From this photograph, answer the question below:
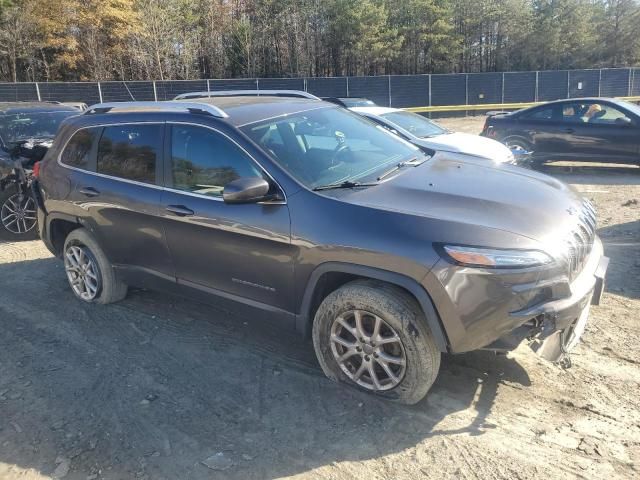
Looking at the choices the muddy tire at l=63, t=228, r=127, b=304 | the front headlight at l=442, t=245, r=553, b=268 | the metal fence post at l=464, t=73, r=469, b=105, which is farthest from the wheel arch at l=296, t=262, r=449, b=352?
the metal fence post at l=464, t=73, r=469, b=105

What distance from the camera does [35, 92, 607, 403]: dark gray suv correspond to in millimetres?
2965

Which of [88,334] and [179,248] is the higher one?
[179,248]

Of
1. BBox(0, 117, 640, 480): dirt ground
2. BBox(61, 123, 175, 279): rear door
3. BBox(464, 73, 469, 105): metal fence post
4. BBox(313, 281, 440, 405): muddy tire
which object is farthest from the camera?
BBox(464, 73, 469, 105): metal fence post

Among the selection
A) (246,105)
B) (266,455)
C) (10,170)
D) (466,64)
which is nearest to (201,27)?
(466,64)

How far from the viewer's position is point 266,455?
297 centimetres

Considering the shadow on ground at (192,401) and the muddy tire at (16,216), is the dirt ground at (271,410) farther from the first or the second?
the muddy tire at (16,216)

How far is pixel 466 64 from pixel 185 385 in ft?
137

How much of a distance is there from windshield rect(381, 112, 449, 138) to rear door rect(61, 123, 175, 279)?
18.1 feet

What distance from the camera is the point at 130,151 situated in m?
4.41

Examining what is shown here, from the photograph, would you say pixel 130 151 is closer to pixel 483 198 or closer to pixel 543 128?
pixel 483 198

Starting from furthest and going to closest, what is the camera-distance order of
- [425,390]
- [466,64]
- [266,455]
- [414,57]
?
1. [466,64]
2. [414,57]
3. [425,390]
4. [266,455]

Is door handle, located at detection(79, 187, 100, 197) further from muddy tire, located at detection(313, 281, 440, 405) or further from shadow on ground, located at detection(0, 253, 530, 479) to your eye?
muddy tire, located at detection(313, 281, 440, 405)

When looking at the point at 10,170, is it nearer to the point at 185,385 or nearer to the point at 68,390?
the point at 68,390

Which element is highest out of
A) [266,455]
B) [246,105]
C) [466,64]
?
[466,64]
